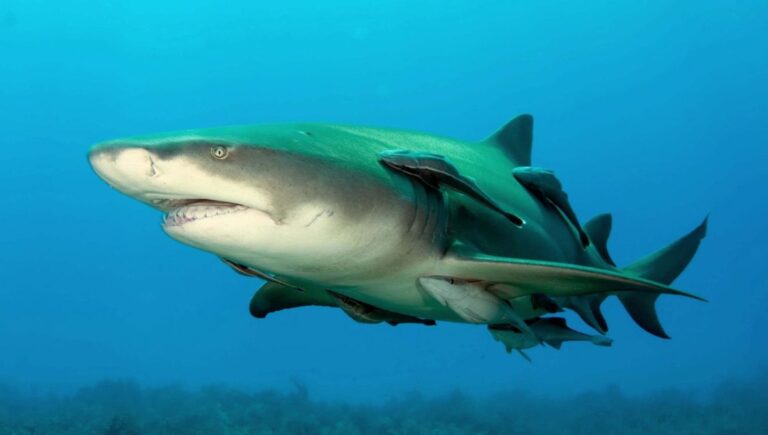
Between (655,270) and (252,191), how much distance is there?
4.12 metres

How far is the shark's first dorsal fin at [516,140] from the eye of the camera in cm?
527

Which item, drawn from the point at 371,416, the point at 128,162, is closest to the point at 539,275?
the point at 128,162

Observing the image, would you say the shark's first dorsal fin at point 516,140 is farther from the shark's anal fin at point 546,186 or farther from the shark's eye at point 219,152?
the shark's eye at point 219,152

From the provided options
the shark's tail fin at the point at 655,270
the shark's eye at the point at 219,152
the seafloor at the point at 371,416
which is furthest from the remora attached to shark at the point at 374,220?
the seafloor at the point at 371,416

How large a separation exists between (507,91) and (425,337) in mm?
42193

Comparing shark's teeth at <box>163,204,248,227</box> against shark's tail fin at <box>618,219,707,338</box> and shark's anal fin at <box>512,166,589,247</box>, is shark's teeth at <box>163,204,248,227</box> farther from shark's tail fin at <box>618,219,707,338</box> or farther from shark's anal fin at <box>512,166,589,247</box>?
shark's tail fin at <box>618,219,707,338</box>

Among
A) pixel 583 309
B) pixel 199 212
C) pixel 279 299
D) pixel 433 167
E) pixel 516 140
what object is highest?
pixel 516 140

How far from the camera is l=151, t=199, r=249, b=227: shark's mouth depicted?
2.39 meters

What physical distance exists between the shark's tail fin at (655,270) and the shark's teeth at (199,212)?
3796 millimetres

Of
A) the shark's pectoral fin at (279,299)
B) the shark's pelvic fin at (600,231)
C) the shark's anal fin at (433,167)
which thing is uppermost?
the shark's anal fin at (433,167)

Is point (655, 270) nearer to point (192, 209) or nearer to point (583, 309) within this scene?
point (583, 309)

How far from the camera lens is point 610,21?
7731 centimetres

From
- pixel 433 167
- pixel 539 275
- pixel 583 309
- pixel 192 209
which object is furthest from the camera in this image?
pixel 583 309

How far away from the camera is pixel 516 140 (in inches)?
213
